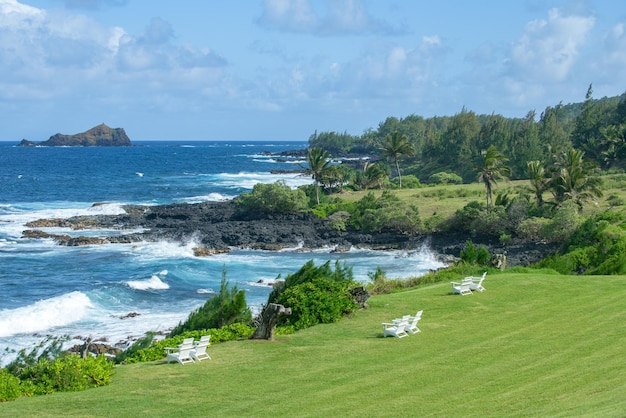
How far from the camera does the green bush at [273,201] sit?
58781mm

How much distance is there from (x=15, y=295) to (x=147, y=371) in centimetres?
2182

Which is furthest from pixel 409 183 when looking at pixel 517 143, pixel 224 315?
pixel 224 315

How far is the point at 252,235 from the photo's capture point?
5103 centimetres

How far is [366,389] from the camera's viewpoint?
528 inches

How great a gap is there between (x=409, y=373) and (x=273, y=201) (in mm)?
44862

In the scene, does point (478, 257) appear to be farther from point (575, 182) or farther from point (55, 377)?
point (55, 377)

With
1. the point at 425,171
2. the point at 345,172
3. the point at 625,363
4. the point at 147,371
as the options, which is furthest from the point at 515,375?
the point at 425,171

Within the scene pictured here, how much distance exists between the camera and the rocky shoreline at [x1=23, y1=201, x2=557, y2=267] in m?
45.1

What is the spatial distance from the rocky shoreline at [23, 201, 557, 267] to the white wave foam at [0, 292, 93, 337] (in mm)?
14609

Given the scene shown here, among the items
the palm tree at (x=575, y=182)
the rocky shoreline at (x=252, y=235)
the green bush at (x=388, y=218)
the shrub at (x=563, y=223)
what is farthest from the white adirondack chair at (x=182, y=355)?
the green bush at (x=388, y=218)

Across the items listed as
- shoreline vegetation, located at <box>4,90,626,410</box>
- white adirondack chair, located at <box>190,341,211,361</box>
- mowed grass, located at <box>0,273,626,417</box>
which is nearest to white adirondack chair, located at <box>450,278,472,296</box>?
shoreline vegetation, located at <box>4,90,626,410</box>

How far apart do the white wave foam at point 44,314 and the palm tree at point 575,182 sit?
30502 millimetres

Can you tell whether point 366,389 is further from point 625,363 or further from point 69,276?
point 69,276

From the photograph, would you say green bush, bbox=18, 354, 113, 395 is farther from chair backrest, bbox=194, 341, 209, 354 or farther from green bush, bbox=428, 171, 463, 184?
green bush, bbox=428, 171, 463, 184
